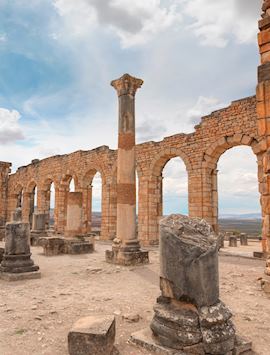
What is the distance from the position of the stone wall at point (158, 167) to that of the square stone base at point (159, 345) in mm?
7644

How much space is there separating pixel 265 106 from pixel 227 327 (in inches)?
163

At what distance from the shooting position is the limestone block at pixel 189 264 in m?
3.03

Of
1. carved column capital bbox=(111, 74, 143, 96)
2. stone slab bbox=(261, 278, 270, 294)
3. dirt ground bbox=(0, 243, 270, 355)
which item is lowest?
dirt ground bbox=(0, 243, 270, 355)

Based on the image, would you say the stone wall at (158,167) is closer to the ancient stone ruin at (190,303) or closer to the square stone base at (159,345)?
the ancient stone ruin at (190,303)

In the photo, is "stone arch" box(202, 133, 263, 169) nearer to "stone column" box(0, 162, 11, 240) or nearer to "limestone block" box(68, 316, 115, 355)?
"limestone block" box(68, 316, 115, 355)

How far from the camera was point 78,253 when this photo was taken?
35.6 feet

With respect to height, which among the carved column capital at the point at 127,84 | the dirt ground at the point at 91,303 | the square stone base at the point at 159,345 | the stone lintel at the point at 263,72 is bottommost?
the dirt ground at the point at 91,303

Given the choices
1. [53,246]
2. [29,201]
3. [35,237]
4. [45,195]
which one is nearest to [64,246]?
[53,246]

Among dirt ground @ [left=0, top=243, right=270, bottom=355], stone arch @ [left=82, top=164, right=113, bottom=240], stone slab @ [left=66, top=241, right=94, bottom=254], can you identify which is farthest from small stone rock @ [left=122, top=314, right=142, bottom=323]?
stone arch @ [left=82, top=164, right=113, bottom=240]

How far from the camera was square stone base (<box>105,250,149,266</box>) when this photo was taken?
8312 millimetres

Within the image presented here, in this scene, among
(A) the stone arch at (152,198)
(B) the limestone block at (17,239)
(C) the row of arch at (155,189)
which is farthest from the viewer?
(A) the stone arch at (152,198)

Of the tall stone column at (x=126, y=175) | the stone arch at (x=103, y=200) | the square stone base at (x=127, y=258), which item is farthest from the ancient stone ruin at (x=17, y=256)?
the stone arch at (x=103, y=200)

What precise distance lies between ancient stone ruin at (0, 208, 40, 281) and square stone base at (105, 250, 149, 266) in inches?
93.5

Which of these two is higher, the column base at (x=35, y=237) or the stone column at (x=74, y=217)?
the stone column at (x=74, y=217)
